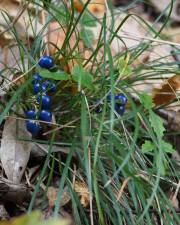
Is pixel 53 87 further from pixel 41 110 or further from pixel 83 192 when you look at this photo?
pixel 83 192

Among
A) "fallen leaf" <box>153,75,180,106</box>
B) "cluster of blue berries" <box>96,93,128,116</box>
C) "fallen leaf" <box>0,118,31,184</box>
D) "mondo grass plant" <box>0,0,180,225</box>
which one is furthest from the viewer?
"fallen leaf" <box>153,75,180,106</box>

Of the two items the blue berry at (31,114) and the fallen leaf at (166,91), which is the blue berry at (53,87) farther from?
the fallen leaf at (166,91)

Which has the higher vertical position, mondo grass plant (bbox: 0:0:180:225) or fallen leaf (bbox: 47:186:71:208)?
→ mondo grass plant (bbox: 0:0:180:225)

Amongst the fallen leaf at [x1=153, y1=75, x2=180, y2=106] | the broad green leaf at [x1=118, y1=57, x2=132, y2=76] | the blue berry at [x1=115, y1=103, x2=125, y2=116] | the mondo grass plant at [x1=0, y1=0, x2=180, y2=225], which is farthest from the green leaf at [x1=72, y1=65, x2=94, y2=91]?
the fallen leaf at [x1=153, y1=75, x2=180, y2=106]

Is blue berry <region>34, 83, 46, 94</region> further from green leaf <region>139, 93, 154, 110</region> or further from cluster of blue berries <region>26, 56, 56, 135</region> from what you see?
green leaf <region>139, 93, 154, 110</region>

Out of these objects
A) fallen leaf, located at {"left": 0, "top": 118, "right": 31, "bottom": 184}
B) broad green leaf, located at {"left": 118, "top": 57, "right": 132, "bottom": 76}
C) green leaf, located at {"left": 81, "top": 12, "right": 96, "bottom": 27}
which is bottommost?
fallen leaf, located at {"left": 0, "top": 118, "right": 31, "bottom": 184}

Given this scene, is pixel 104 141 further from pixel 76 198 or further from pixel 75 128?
pixel 76 198
